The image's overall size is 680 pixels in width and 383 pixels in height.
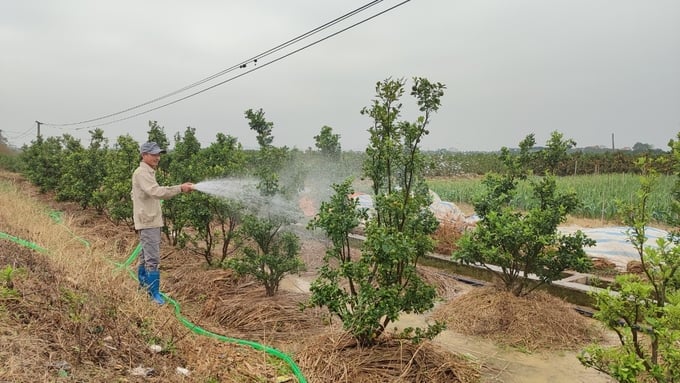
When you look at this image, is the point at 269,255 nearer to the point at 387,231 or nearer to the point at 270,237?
the point at 270,237

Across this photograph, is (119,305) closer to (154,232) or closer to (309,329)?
(154,232)

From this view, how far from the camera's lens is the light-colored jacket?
5870 mm

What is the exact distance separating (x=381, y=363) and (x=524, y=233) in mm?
A: 2523

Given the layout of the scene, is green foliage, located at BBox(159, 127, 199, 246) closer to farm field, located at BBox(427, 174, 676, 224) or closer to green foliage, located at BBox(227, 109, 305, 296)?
green foliage, located at BBox(227, 109, 305, 296)

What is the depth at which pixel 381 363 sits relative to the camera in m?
4.06

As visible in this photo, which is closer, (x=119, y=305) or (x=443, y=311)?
(x=119, y=305)

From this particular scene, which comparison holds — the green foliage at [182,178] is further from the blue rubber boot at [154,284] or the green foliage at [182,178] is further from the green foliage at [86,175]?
the green foliage at [86,175]

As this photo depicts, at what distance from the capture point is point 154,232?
6.12m

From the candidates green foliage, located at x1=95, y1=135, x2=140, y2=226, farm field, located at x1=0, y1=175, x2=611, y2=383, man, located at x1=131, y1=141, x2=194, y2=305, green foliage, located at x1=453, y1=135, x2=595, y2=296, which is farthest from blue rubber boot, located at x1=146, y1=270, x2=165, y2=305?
green foliage, located at x1=95, y1=135, x2=140, y2=226

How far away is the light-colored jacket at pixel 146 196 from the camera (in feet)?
19.3

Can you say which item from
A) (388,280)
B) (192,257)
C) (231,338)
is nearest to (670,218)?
(388,280)

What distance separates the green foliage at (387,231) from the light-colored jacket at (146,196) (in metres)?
2.64

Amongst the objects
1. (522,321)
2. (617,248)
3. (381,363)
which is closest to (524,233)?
(522,321)

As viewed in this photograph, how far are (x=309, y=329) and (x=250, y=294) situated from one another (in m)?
1.23
